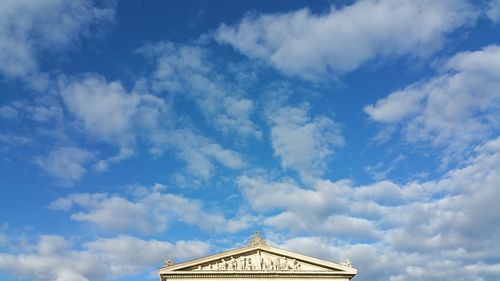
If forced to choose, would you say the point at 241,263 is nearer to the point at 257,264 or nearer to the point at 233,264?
the point at 233,264

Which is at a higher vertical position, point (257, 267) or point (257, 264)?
point (257, 264)

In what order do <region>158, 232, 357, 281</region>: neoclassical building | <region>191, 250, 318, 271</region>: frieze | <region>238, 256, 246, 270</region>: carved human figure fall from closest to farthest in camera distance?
<region>158, 232, 357, 281</region>: neoclassical building
<region>191, 250, 318, 271</region>: frieze
<region>238, 256, 246, 270</region>: carved human figure

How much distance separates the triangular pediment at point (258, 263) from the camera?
36188 mm

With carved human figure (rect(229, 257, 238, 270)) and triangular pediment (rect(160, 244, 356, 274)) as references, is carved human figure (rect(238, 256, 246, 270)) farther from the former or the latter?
carved human figure (rect(229, 257, 238, 270))

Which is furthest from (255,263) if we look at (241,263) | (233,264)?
(233,264)

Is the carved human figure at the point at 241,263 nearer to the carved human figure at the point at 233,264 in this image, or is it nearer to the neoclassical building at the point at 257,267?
the neoclassical building at the point at 257,267

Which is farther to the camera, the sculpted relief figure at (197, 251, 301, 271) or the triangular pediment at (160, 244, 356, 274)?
A: the sculpted relief figure at (197, 251, 301, 271)

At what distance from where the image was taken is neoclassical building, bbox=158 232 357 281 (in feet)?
118

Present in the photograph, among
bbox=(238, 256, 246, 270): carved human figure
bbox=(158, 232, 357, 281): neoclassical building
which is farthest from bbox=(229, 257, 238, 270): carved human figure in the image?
bbox=(238, 256, 246, 270): carved human figure

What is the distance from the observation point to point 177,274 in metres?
35.7

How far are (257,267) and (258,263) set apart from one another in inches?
13.7

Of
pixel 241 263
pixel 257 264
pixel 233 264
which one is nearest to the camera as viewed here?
pixel 233 264

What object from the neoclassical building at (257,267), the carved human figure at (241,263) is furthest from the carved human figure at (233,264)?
the carved human figure at (241,263)

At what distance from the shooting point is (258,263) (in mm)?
37031
